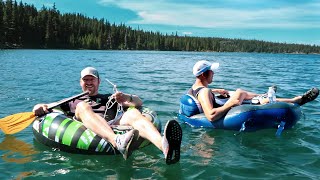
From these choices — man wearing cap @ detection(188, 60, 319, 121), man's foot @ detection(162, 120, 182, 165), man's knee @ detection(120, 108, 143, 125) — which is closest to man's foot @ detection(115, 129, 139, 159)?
man's foot @ detection(162, 120, 182, 165)

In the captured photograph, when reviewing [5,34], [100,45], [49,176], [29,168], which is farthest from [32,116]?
[100,45]

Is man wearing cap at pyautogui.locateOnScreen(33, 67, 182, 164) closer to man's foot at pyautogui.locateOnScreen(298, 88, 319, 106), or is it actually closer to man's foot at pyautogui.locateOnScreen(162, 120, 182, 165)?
man's foot at pyautogui.locateOnScreen(162, 120, 182, 165)

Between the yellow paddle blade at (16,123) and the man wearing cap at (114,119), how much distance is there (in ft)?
1.07

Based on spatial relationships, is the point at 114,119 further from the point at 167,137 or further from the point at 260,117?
the point at 260,117

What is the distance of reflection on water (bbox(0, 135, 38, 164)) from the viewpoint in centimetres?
643

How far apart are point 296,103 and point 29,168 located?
19.6 feet

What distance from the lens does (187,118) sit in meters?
9.21

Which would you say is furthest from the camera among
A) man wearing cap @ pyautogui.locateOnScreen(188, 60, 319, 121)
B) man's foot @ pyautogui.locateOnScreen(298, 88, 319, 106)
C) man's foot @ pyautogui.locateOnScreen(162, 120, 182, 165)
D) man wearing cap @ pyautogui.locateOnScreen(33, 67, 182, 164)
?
man's foot @ pyautogui.locateOnScreen(298, 88, 319, 106)

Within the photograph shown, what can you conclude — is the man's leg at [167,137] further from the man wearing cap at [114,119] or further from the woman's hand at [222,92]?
the woman's hand at [222,92]

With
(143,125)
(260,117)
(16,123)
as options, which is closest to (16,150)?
(16,123)

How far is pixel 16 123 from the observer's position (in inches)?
306

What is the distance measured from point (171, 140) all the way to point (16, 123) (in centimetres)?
405

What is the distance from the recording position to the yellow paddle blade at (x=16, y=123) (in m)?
7.59

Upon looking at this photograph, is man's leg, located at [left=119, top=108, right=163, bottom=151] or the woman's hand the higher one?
the woman's hand
